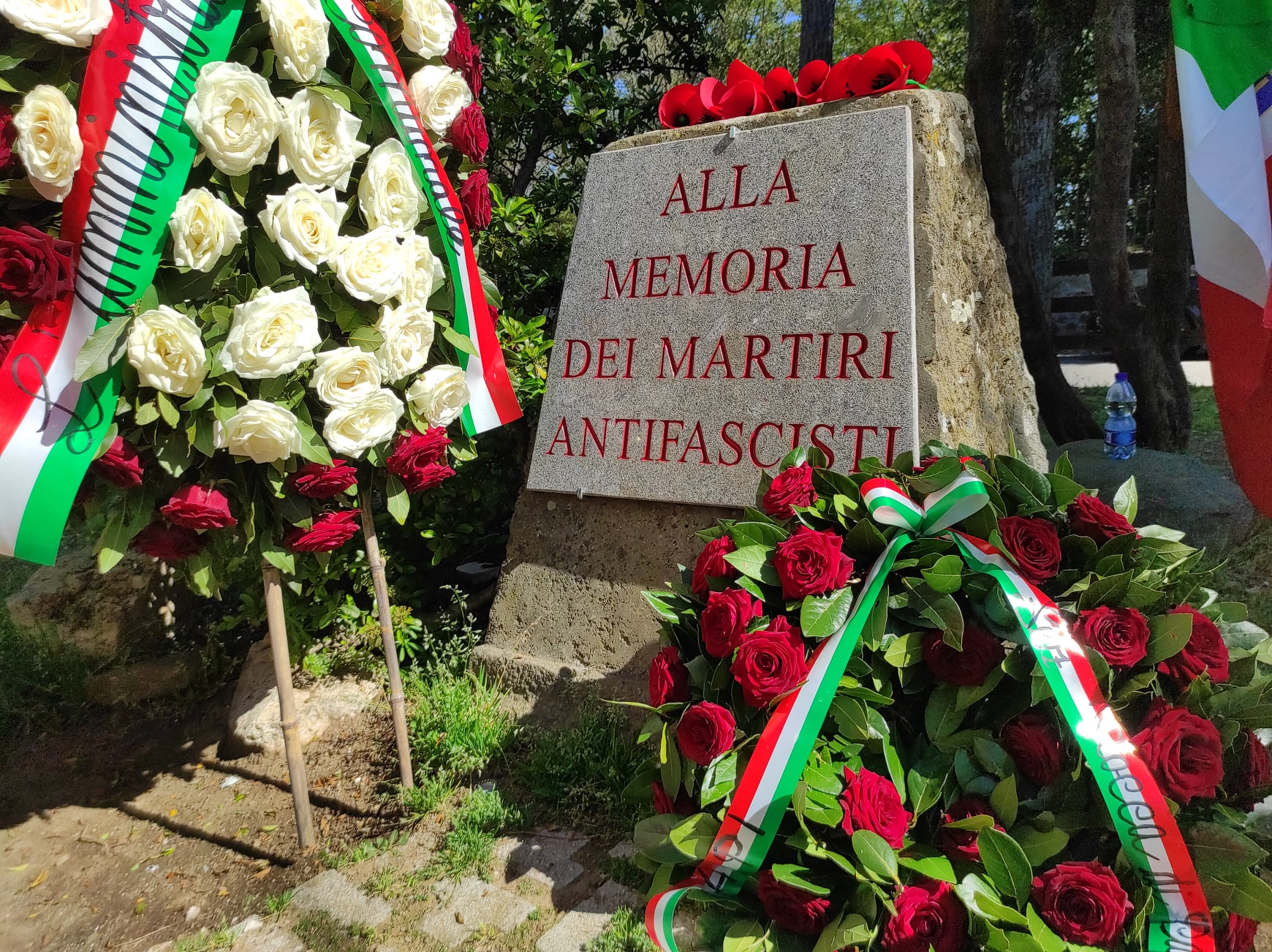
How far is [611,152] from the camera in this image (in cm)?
325

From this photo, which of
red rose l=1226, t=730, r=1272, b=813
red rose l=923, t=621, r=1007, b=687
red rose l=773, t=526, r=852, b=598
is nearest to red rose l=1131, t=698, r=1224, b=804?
red rose l=1226, t=730, r=1272, b=813

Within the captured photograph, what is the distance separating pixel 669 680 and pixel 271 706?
200 centimetres

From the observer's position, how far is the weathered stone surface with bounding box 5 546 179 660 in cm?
370

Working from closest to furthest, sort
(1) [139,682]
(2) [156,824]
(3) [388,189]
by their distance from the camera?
(3) [388,189] < (2) [156,824] < (1) [139,682]

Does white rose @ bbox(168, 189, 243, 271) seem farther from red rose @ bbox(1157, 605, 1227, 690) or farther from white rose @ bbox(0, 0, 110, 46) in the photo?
red rose @ bbox(1157, 605, 1227, 690)

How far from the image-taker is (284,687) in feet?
7.86

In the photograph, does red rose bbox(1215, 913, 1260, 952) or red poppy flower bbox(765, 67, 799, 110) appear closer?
red rose bbox(1215, 913, 1260, 952)

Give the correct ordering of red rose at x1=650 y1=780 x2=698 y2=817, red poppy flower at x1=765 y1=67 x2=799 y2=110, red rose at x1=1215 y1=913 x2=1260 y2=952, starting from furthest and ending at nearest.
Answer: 1. red poppy flower at x1=765 y1=67 x2=799 y2=110
2. red rose at x1=650 y1=780 x2=698 y2=817
3. red rose at x1=1215 y1=913 x2=1260 y2=952

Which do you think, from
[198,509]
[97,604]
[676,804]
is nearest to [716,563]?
[676,804]

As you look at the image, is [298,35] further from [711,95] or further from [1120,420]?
[1120,420]

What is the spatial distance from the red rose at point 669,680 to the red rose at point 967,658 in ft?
1.85

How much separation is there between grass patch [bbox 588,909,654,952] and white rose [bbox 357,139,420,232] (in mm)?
1945

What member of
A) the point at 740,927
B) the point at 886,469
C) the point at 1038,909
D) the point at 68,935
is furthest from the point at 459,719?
the point at 1038,909

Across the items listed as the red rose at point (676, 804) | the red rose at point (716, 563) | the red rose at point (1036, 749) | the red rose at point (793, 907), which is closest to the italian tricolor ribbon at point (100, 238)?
the red rose at point (716, 563)
